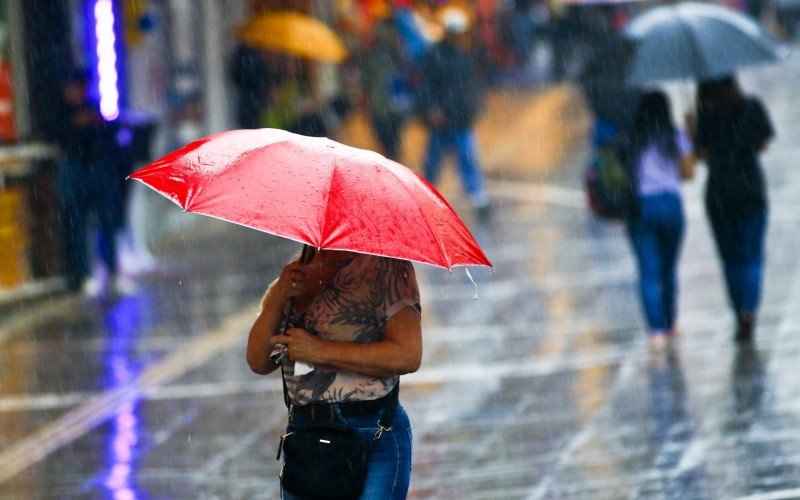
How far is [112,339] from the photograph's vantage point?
11.3 metres

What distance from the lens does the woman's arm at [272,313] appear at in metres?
4.27

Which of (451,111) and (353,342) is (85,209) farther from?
(353,342)

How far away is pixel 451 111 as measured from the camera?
18109 millimetres

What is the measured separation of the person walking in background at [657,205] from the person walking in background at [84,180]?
517cm

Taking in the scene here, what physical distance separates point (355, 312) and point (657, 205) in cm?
587

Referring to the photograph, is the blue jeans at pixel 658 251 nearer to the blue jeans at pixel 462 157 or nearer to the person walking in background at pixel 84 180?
the person walking in background at pixel 84 180

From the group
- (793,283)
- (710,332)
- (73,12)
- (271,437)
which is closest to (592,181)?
(710,332)

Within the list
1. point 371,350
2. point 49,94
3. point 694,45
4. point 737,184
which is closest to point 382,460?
point 371,350

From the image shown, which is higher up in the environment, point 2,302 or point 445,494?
point 2,302

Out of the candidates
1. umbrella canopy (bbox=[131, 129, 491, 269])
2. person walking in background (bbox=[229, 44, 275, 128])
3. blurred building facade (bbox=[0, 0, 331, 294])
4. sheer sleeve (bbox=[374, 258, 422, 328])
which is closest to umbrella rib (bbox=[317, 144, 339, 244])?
umbrella canopy (bbox=[131, 129, 491, 269])

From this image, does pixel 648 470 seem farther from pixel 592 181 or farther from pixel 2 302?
pixel 2 302

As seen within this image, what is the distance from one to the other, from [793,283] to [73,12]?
7123mm

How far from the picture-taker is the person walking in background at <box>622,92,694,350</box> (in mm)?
9828

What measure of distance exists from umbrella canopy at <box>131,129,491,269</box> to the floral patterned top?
22 cm
